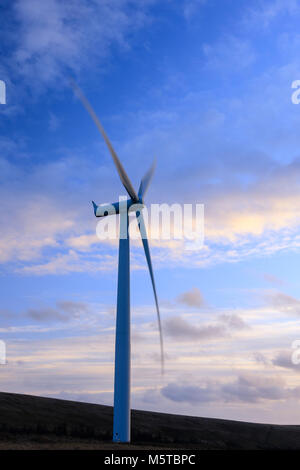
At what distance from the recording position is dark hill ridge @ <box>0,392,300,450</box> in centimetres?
5572

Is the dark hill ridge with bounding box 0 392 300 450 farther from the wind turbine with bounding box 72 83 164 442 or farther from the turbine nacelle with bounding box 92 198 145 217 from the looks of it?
the turbine nacelle with bounding box 92 198 145 217

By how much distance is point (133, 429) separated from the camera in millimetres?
66750

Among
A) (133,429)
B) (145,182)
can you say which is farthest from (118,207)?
(133,429)

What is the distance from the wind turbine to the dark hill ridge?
512cm

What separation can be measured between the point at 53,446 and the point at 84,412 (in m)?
37.8

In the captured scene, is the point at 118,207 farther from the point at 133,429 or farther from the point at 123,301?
the point at 133,429

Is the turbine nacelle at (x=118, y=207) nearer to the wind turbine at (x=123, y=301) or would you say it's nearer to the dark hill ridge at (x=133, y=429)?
the wind turbine at (x=123, y=301)

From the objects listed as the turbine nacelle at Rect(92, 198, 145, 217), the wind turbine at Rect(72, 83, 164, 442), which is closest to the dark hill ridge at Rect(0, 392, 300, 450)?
the wind turbine at Rect(72, 83, 164, 442)

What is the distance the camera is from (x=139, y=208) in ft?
179

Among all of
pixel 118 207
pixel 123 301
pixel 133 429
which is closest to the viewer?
pixel 123 301

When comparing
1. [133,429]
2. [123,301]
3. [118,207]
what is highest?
[118,207]

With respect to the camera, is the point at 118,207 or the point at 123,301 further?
the point at 118,207

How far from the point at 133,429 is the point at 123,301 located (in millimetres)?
27379

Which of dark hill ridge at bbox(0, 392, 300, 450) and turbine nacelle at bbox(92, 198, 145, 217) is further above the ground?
turbine nacelle at bbox(92, 198, 145, 217)
